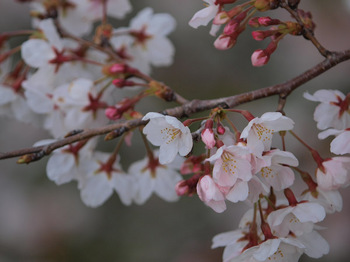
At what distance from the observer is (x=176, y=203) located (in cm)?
276

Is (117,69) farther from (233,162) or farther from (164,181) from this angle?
(233,162)

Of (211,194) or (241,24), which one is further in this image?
(241,24)

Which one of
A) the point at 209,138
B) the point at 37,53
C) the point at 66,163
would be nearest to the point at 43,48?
the point at 37,53

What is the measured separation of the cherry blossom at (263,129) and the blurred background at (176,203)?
156 cm

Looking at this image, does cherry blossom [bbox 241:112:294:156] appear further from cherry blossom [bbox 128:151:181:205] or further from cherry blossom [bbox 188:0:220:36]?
cherry blossom [bbox 128:151:181:205]

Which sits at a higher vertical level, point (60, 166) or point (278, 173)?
point (278, 173)

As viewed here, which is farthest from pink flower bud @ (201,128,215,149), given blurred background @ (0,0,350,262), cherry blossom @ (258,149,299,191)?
blurred background @ (0,0,350,262)

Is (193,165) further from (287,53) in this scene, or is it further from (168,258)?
(287,53)

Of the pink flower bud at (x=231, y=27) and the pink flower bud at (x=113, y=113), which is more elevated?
the pink flower bud at (x=231, y=27)

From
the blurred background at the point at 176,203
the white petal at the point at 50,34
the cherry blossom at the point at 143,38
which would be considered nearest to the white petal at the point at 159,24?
the cherry blossom at the point at 143,38

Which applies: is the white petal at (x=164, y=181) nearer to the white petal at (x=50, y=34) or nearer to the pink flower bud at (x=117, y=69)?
the pink flower bud at (x=117, y=69)

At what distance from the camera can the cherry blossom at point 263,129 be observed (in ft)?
2.84

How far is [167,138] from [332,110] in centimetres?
40

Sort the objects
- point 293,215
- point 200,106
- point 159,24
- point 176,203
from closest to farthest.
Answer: point 293,215 < point 200,106 < point 159,24 < point 176,203
